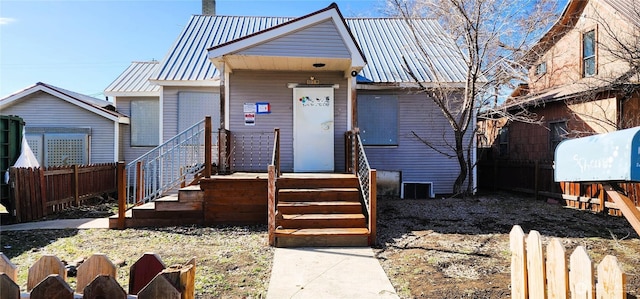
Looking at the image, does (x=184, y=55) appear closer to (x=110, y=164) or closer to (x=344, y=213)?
(x=110, y=164)

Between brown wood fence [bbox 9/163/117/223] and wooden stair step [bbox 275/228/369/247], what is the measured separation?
5915 mm

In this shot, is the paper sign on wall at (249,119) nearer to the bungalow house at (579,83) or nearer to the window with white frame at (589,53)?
the bungalow house at (579,83)

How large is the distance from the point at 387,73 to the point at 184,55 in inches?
230

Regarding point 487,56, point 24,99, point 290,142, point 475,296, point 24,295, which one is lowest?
point 475,296

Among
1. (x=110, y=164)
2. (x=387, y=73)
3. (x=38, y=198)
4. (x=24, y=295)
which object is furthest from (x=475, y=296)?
(x=110, y=164)

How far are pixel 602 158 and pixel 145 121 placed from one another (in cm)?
1288

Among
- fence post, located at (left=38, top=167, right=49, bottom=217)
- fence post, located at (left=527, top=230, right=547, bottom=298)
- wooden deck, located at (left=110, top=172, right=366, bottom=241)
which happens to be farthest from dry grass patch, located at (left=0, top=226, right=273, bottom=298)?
fence post, located at (left=527, top=230, right=547, bottom=298)

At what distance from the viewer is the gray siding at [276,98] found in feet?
31.7

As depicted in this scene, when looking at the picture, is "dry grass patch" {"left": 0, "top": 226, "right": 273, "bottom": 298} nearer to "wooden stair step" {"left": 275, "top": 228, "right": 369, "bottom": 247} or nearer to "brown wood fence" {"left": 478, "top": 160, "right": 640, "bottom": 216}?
"wooden stair step" {"left": 275, "top": 228, "right": 369, "bottom": 247}

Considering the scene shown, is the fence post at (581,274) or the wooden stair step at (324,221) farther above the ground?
the fence post at (581,274)

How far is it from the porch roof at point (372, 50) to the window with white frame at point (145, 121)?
2467 millimetres

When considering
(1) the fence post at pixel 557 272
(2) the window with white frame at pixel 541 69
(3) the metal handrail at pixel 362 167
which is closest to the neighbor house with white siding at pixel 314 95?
(3) the metal handrail at pixel 362 167

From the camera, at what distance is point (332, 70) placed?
961 cm

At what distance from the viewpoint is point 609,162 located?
1886 mm
